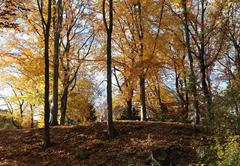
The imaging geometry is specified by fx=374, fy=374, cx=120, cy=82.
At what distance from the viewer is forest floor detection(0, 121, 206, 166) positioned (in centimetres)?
1423

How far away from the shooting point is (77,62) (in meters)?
25.0

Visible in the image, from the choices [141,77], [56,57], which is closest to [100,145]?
[141,77]

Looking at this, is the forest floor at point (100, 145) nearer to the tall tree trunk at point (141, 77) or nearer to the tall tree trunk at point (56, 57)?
the tall tree trunk at point (56, 57)

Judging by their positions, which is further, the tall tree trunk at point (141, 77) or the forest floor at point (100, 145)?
the tall tree trunk at point (141, 77)

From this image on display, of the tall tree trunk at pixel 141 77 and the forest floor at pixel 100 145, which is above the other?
the tall tree trunk at pixel 141 77

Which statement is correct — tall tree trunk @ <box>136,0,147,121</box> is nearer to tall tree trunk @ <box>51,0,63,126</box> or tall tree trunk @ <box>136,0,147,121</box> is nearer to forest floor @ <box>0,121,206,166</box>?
forest floor @ <box>0,121,206,166</box>

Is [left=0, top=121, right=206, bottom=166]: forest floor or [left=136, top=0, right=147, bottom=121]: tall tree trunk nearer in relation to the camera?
[left=0, top=121, right=206, bottom=166]: forest floor

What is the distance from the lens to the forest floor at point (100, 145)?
46.7ft

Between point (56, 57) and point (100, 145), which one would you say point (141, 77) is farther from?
point (100, 145)

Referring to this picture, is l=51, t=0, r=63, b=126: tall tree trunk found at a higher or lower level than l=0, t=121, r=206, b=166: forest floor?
higher

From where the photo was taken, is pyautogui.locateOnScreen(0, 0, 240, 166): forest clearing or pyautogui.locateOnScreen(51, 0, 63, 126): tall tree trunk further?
pyautogui.locateOnScreen(51, 0, 63, 126): tall tree trunk

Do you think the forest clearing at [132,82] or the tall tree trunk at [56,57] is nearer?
the forest clearing at [132,82]

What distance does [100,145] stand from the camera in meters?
15.7

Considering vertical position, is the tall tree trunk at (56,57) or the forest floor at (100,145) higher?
the tall tree trunk at (56,57)
